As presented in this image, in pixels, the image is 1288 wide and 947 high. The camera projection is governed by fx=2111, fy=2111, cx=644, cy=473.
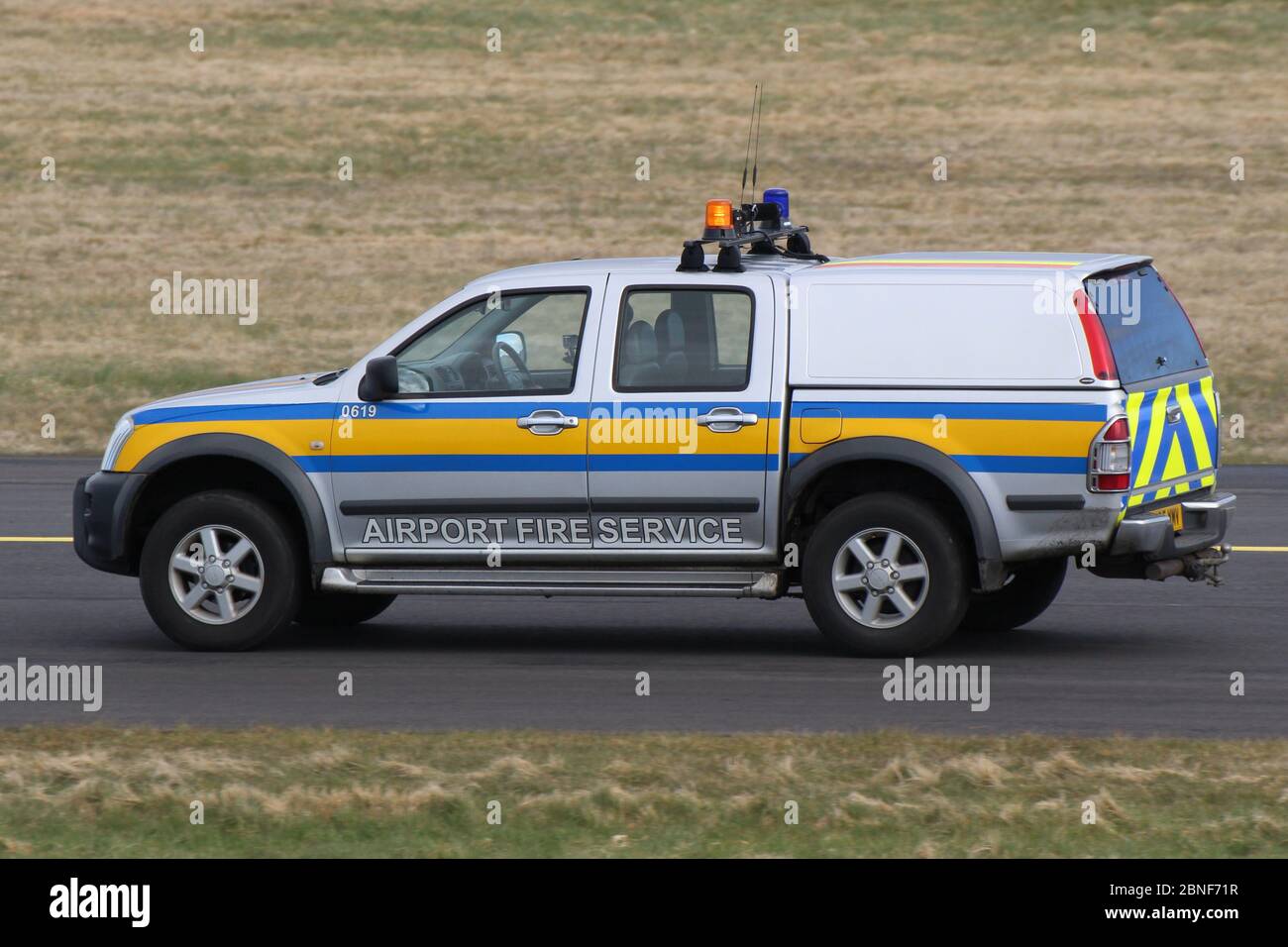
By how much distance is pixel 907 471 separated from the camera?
388 inches

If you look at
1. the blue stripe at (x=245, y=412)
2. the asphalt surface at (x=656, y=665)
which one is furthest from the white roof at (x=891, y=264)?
the asphalt surface at (x=656, y=665)

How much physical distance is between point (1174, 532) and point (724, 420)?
2.15 metres

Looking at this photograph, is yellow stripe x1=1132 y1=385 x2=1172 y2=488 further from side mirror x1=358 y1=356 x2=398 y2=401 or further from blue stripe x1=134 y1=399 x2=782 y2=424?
side mirror x1=358 y1=356 x2=398 y2=401

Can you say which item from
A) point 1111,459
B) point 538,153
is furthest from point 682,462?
point 538,153

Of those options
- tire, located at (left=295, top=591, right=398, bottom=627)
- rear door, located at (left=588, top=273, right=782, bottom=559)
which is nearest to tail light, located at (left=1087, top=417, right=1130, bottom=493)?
rear door, located at (left=588, top=273, right=782, bottom=559)

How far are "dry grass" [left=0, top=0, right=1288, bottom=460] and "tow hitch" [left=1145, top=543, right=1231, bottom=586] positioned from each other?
9292mm

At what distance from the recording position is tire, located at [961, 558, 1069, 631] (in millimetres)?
10695

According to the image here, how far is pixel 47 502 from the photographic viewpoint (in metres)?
15.9

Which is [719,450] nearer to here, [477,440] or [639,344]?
[639,344]

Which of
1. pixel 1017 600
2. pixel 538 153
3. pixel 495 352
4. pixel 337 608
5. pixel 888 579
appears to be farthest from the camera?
A: pixel 538 153

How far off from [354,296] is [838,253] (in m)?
6.41

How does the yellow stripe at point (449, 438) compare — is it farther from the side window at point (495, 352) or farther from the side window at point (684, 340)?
the side window at point (684, 340)

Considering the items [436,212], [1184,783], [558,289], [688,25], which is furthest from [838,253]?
[1184,783]

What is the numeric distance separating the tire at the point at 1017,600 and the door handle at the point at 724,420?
1836 millimetres
